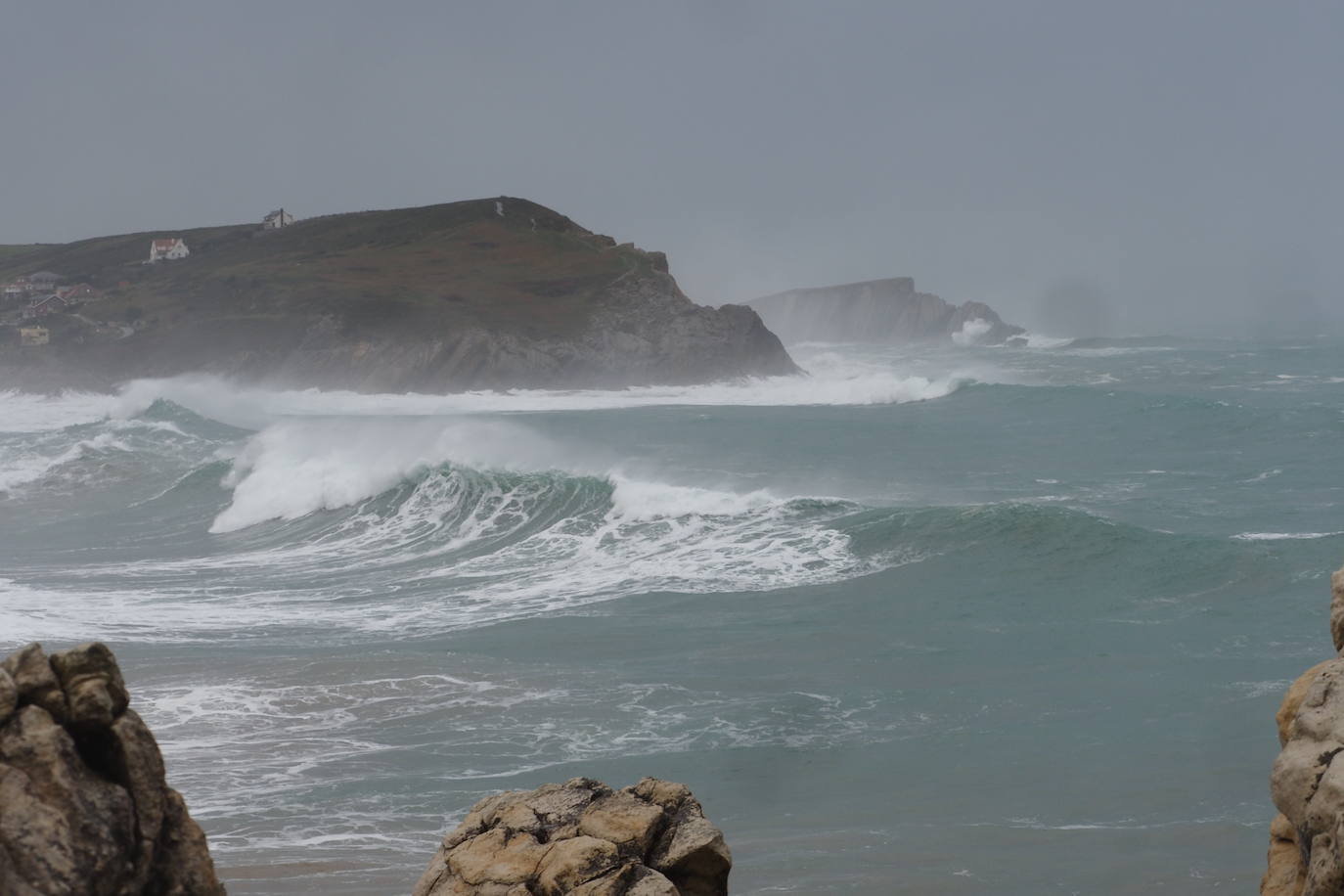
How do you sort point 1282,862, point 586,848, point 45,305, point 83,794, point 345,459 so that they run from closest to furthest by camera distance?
point 83,794 → point 1282,862 → point 586,848 → point 345,459 → point 45,305

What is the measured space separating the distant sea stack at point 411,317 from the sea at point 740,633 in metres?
36.5

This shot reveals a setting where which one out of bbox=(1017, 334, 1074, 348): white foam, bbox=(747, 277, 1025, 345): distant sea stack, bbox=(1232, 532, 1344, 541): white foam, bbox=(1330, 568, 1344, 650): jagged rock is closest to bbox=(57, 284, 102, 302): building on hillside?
bbox=(747, 277, 1025, 345): distant sea stack

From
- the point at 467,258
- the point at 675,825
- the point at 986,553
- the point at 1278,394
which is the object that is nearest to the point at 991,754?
the point at 675,825

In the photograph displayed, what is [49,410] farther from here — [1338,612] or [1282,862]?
[1282,862]

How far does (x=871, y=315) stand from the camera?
124125 mm

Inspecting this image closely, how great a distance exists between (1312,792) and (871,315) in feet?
397

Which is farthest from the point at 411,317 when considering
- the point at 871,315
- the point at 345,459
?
the point at 871,315

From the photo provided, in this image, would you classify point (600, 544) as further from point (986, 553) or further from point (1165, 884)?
point (1165, 884)

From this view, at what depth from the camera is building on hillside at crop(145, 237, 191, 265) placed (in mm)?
108125

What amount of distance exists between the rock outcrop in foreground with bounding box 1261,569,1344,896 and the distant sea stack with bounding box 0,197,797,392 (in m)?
68.0

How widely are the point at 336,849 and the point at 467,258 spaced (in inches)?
3354

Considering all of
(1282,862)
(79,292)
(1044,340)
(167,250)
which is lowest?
(1282,862)

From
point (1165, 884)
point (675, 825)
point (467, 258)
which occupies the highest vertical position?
point (467, 258)

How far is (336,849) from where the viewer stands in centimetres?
975
